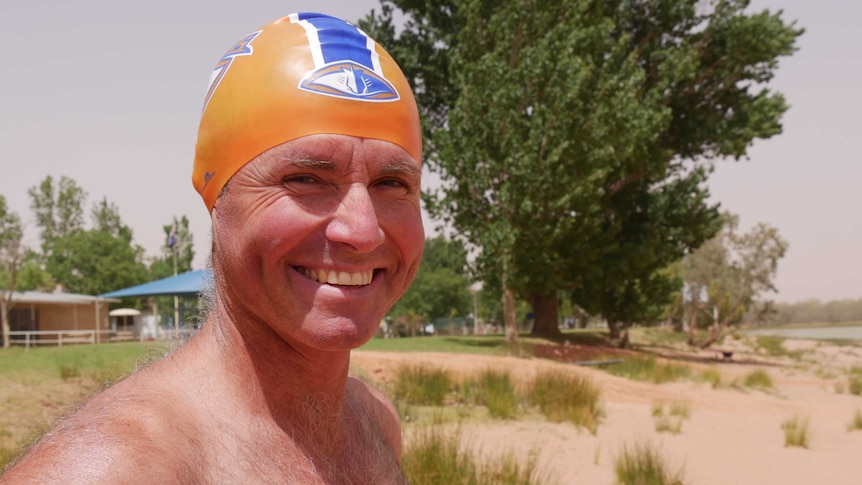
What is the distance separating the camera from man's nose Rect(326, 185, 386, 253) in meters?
1.63

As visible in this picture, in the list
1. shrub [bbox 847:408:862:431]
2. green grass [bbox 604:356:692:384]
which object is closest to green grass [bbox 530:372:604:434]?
shrub [bbox 847:408:862:431]

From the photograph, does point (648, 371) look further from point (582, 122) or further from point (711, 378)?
point (582, 122)

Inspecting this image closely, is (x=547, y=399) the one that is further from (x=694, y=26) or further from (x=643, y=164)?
(x=694, y=26)

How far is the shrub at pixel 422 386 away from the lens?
1160 centimetres

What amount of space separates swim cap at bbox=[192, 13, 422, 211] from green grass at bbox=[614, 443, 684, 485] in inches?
244

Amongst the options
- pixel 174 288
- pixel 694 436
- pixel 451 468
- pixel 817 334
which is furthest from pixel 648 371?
pixel 817 334

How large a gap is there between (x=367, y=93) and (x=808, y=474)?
343 inches

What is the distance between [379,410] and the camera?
2441 mm

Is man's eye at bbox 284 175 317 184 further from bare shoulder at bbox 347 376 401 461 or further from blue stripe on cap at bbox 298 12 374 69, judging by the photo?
bare shoulder at bbox 347 376 401 461

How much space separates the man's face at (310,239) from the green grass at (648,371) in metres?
16.9

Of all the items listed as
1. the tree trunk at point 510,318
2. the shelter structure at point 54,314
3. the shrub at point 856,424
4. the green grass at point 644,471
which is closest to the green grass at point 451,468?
the green grass at point 644,471

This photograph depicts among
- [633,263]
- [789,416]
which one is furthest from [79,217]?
[789,416]

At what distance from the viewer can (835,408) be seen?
14625 millimetres

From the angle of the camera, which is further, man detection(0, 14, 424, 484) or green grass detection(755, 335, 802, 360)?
green grass detection(755, 335, 802, 360)
